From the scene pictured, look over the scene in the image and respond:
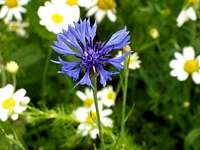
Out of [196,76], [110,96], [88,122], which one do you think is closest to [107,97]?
[110,96]

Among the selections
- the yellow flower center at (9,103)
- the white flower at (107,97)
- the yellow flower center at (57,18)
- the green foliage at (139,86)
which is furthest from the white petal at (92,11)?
the yellow flower center at (9,103)

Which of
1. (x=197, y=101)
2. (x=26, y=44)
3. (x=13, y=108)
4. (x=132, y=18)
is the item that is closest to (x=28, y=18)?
(x=26, y=44)

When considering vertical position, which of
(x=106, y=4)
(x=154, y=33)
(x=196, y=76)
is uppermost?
(x=106, y=4)

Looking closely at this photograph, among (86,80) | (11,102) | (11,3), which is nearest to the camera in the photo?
(86,80)

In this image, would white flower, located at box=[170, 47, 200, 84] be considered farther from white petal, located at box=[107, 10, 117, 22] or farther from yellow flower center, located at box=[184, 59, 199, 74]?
white petal, located at box=[107, 10, 117, 22]

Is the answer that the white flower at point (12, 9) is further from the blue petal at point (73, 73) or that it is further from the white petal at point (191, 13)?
the blue petal at point (73, 73)

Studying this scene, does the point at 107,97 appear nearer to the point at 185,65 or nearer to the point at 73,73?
the point at 185,65

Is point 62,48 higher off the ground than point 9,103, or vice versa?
point 62,48
